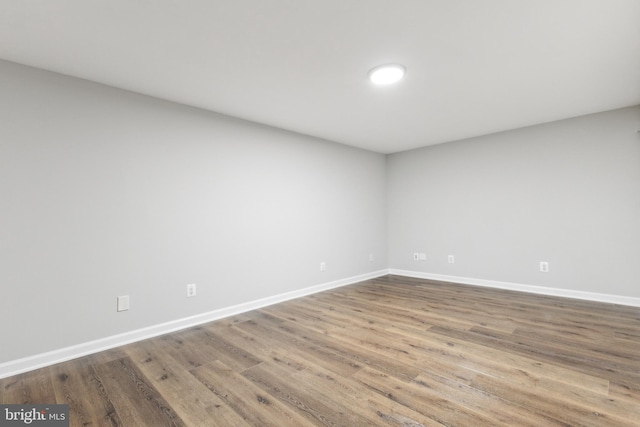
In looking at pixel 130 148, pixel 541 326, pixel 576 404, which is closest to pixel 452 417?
pixel 576 404

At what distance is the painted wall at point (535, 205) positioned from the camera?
3.31 m

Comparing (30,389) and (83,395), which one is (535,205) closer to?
(83,395)

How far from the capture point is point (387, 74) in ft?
7.80

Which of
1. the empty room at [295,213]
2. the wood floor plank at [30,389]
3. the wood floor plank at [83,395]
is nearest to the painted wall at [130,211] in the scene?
the empty room at [295,213]

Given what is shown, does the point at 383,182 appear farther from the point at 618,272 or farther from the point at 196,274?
the point at 196,274

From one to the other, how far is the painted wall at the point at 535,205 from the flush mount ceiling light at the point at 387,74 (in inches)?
101

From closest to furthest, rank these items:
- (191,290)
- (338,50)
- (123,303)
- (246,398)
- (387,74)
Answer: (246,398)
(338,50)
(387,74)
(123,303)
(191,290)

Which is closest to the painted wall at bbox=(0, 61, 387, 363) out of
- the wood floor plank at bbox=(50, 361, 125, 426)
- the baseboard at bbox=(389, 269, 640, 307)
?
the wood floor plank at bbox=(50, 361, 125, 426)

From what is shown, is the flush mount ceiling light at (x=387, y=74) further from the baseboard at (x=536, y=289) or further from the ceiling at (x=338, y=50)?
the baseboard at (x=536, y=289)

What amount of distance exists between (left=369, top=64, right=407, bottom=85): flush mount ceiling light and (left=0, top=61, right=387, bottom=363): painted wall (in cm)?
165

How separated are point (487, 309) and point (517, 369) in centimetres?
137

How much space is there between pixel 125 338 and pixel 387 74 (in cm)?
Result: 311

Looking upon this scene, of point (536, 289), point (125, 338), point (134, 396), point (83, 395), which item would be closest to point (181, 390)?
point (134, 396)

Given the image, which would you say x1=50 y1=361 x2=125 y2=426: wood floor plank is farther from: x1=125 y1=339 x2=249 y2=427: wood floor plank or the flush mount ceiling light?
the flush mount ceiling light
